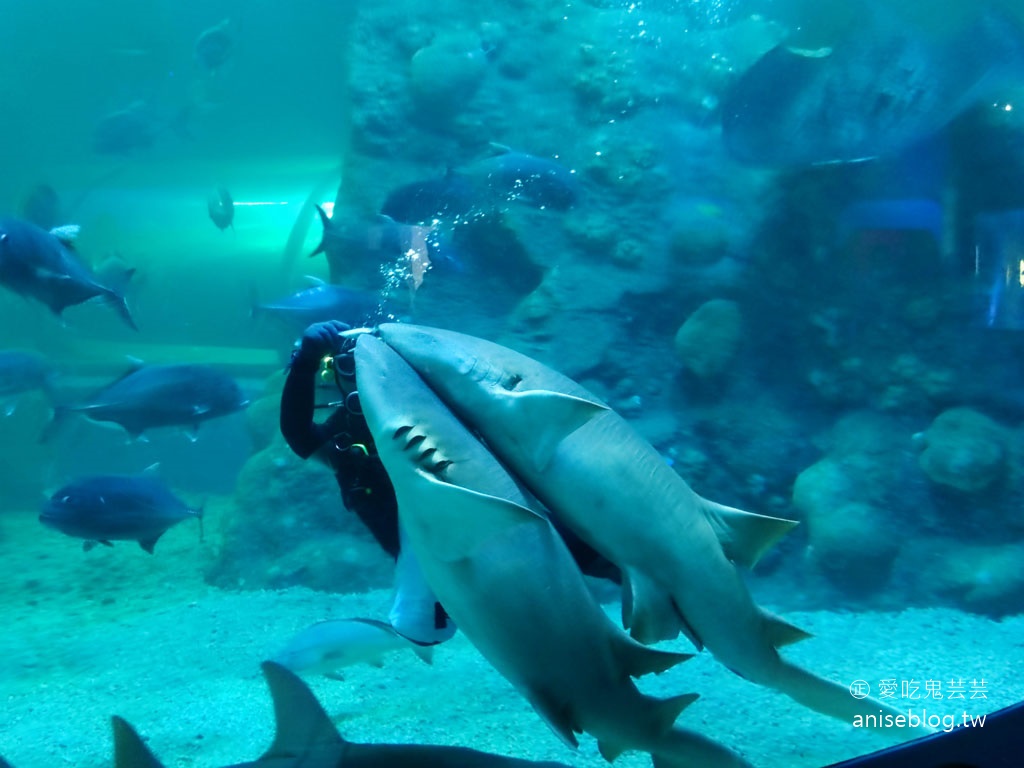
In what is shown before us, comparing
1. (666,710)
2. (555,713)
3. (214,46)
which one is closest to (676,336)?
(666,710)

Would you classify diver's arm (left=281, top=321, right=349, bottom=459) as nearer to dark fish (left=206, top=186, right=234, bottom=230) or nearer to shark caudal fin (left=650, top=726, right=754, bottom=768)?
shark caudal fin (left=650, top=726, right=754, bottom=768)

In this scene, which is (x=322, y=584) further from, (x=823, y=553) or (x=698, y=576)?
(x=698, y=576)

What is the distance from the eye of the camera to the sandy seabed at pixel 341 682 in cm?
209

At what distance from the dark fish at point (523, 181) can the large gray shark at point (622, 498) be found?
16.8ft

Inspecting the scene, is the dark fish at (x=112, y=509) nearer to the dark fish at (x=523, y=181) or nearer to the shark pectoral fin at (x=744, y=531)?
the shark pectoral fin at (x=744, y=531)

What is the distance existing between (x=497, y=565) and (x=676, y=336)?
5.41 meters

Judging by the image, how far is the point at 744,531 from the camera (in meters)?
1.33

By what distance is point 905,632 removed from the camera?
3762 mm

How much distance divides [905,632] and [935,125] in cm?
444

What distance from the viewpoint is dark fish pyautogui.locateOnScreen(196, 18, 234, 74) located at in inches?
359

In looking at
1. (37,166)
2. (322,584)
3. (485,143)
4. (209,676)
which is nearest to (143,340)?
(37,166)

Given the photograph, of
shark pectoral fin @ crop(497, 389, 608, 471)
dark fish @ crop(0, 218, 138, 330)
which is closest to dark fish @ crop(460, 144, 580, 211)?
dark fish @ crop(0, 218, 138, 330)

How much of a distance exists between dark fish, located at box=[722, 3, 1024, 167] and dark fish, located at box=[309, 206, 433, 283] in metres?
3.75

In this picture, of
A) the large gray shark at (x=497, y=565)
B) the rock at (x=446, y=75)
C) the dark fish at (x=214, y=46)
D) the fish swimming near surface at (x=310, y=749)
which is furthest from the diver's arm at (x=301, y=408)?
the dark fish at (x=214, y=46)
